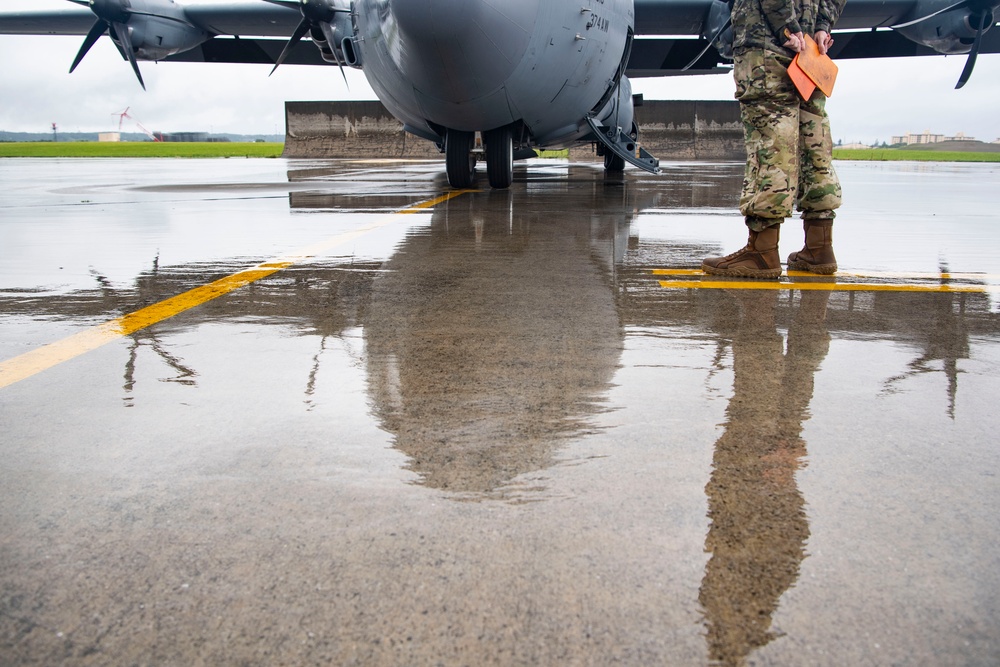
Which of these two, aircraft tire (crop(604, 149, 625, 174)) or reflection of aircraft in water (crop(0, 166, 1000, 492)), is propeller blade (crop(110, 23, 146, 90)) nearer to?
aircraft tire (crop(604, 149, 625, 174))

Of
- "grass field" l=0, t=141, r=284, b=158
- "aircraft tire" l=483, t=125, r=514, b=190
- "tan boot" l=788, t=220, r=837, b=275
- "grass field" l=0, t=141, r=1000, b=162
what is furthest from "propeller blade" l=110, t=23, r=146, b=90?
"grass field" l=0, t=141, r=284, b=158

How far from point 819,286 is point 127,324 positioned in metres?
3.23

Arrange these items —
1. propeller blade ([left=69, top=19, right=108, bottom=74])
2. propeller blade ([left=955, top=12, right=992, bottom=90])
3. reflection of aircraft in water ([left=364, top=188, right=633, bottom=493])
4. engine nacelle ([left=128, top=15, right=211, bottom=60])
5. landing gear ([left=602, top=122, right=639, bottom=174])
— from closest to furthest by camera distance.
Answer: reflection of aircraft in water ([left=364, top=188, right=633, bottom=493]), propeller blade ([left=955, top=12, right=992, bottom=90]), propeller blade ([left=69, top=19, right=108, bottom=74]), engine nacelle ([left=128, top=15, right=211, bottom=60]), landing gear ([left=602, top=122, right=639, bottom=174])

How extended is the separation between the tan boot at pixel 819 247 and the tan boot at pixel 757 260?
9.2 inches

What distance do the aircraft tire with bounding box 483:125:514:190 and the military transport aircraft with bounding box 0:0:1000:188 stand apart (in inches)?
0.8

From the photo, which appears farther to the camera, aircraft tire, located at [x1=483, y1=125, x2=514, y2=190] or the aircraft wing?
the aircraft wing

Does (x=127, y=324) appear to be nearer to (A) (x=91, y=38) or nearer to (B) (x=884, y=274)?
(B) (x=884, y=274)

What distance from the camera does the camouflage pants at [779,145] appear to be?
4305 millimetres

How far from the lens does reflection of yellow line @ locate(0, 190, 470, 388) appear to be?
2.46m

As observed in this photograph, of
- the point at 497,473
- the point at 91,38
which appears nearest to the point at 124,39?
the point at 91,38

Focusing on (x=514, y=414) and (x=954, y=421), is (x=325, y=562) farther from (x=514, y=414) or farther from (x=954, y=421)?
(x=954, y=421)

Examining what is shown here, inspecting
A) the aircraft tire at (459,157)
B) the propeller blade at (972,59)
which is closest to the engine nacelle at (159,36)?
the aircraft tire at (459,157)

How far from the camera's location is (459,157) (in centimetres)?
984

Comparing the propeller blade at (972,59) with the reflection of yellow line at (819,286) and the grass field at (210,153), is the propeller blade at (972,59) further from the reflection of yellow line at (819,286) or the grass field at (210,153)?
the grass field at (210,153)
